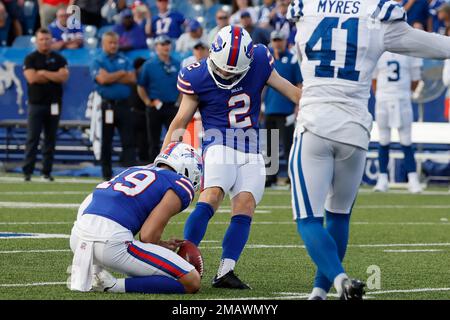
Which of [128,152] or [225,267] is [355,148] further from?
[128,152]

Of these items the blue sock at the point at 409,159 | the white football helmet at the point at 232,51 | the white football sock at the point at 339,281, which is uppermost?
the white football helmet at the point at 232,51

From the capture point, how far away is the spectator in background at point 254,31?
1678 centimetres

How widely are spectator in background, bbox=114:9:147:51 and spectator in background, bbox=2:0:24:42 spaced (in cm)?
270

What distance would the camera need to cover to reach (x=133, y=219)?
6109 millimetres

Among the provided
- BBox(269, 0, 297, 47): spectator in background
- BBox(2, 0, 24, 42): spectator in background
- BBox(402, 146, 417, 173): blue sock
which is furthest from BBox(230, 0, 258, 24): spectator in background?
BBox(402, 146, 417, 173): blue sock

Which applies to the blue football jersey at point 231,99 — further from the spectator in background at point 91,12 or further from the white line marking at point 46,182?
the spectator in background at point 91,12

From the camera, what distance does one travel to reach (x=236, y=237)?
21.7 feet

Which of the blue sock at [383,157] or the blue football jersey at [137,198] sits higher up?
the blue football jersey at [137,198]

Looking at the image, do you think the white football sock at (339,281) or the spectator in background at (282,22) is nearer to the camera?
the white football sock at (339,281)

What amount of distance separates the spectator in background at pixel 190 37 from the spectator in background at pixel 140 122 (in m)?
0.86

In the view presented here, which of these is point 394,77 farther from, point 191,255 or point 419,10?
point 191,255

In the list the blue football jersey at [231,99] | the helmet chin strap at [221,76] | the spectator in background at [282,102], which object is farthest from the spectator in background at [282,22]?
the helmet chin strap at [221,76]

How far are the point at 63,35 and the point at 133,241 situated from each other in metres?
12.8
